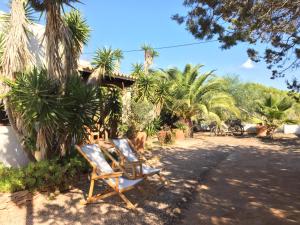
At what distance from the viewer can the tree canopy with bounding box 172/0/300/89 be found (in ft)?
21.1

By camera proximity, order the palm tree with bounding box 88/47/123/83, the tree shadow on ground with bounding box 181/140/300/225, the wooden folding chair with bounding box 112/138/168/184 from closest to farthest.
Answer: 1. the tree shadow on ground with bounding box 181/140/300/225
2. the wooden folding chair with bounding box 112/138/168/184
3. the palm tree with bounding box 88/47/123/83

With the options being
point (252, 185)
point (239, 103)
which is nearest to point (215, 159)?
point (252, 185)

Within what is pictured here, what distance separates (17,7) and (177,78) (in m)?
13.6

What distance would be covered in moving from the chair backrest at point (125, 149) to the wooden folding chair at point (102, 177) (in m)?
0.88

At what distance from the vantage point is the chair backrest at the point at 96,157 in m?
5.83

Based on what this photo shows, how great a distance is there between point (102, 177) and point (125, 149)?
2.08m

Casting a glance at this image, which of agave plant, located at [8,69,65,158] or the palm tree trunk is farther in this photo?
the palm tree trunk

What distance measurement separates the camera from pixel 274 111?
1916 cm

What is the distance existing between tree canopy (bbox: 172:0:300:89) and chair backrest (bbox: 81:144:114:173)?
363cm

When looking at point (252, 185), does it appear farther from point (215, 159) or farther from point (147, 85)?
point (147, 85)

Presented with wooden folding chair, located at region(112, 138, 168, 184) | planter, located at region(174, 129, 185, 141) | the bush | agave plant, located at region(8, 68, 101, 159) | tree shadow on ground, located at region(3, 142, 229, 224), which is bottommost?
tree shadow on ground, located at region(3, 142, 229, 224)

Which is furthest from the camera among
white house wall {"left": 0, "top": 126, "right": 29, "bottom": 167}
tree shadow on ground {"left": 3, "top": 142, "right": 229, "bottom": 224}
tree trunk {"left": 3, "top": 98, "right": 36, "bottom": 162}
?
white house wall {"left": 0, "top": 126, "right": 29, "bottom": 167}

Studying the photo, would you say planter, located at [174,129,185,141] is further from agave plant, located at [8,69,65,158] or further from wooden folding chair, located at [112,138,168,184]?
agave plant, located at [8,69,65,158]

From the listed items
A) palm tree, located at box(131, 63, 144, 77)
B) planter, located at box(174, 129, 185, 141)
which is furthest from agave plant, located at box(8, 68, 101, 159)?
planter, located at box(174, 129, 185, 141)
